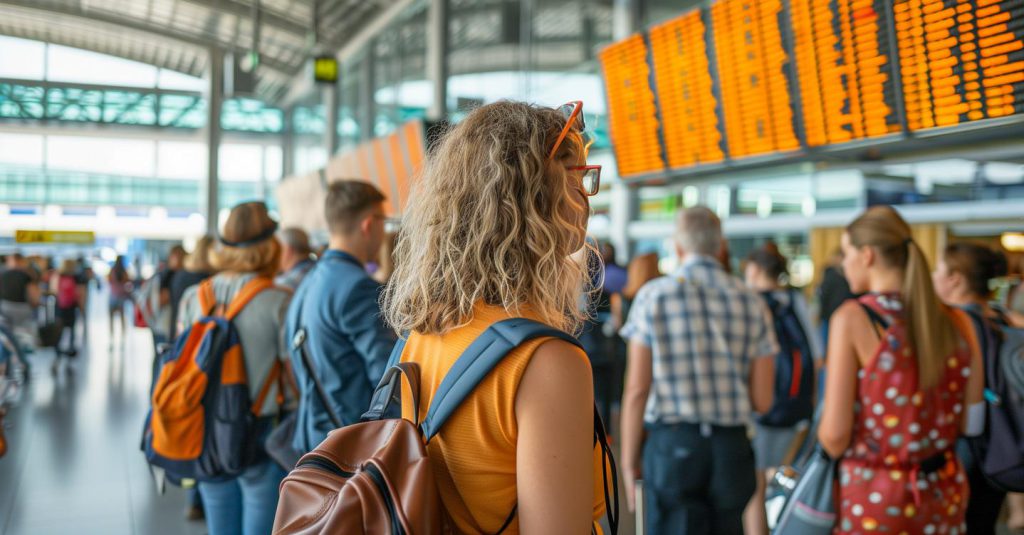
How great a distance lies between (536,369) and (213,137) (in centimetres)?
1637

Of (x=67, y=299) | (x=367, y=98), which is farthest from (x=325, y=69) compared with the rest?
(x=67, y=299)

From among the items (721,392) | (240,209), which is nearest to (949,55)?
(721,392)

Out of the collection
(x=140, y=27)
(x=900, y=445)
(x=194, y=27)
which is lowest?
(x=900, y=445)

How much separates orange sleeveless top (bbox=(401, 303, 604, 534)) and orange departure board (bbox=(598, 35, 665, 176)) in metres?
3.99

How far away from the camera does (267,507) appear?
2834mm

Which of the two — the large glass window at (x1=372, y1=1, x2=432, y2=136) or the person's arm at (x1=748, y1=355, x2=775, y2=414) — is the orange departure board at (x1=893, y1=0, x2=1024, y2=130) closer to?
the person's arm at (x1=748, y1=355, x2=775, y2=414)

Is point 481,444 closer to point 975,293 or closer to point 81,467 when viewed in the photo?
point 975,293

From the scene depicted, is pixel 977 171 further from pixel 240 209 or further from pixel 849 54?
pixel 240 209

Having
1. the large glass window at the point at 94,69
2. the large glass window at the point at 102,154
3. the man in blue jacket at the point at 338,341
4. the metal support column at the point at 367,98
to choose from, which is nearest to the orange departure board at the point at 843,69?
the man in blue jacket at the point at 338,341

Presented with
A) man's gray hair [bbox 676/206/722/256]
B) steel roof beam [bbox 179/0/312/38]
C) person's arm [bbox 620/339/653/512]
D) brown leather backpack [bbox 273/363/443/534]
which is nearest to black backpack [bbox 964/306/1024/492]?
man's gray hair [bbox 676/206/722/256]

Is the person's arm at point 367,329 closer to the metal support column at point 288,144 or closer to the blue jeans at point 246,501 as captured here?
the blue jeans at point 246,501

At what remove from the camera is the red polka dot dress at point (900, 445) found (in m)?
2.24

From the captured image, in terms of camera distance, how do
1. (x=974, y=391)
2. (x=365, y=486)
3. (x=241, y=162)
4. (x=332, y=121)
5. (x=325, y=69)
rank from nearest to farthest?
(x=365, y=486) < (x=974, y=391) < (x=325, y=69) < (x=332, y=121) < (x=241, y=162)

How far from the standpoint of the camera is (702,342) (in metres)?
2.80
